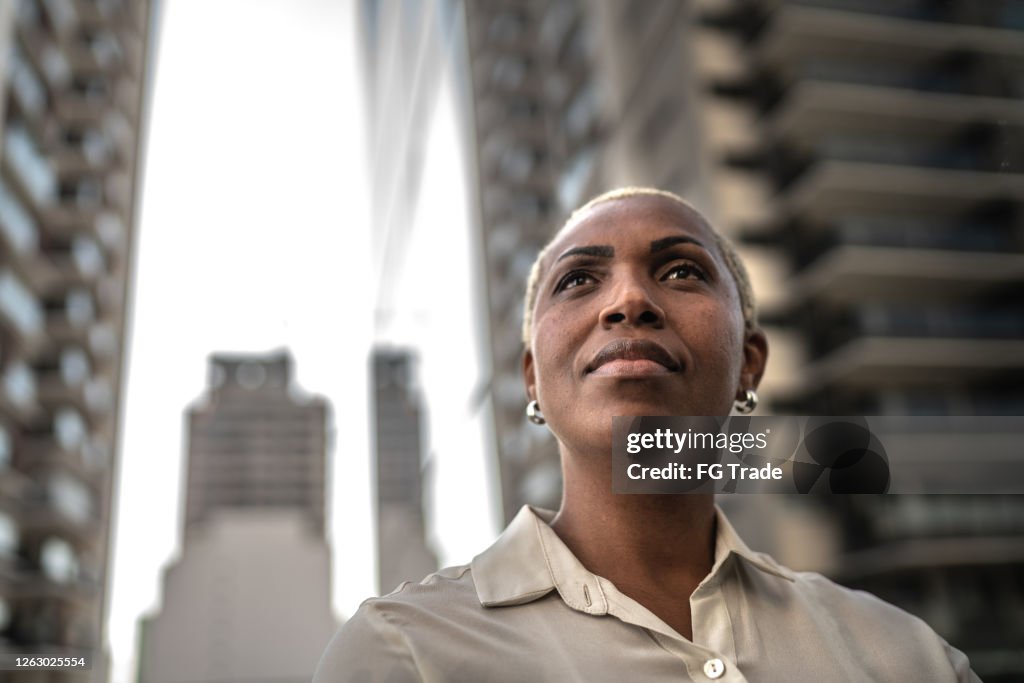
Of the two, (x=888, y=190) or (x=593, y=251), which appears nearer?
(x=593, y=251)

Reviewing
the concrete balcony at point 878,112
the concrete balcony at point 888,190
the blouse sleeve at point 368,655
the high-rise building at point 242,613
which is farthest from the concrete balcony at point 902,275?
the high-rise building at point 242,613

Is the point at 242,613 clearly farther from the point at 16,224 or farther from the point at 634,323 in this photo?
the point at 16,224

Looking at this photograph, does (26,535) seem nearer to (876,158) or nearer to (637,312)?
(876,158)

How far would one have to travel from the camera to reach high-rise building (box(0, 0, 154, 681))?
15844mm

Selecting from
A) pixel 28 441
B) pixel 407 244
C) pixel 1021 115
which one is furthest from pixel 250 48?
pixel 28 441

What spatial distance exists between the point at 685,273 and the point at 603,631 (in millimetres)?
319

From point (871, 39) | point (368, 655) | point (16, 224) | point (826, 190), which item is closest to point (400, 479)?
point (826, 190)

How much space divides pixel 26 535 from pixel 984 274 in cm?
2018

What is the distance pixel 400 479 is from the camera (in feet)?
20.4

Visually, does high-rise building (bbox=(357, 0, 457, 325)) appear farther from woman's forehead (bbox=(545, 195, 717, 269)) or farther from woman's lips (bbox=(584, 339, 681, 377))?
woman's lips (bbox=(584, 339, 681, 377))

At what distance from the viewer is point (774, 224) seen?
4840mm

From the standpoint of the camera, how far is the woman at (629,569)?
604 millimetres

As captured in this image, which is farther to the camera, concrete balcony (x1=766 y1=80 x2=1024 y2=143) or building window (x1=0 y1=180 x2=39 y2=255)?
building window (x1=0 y1=180 x2=39 y2=255)

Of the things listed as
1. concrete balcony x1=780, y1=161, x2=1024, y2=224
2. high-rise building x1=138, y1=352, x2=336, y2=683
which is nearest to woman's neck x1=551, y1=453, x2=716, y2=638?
high-rise building x1=138, y1=352, x2=336, y2=683
